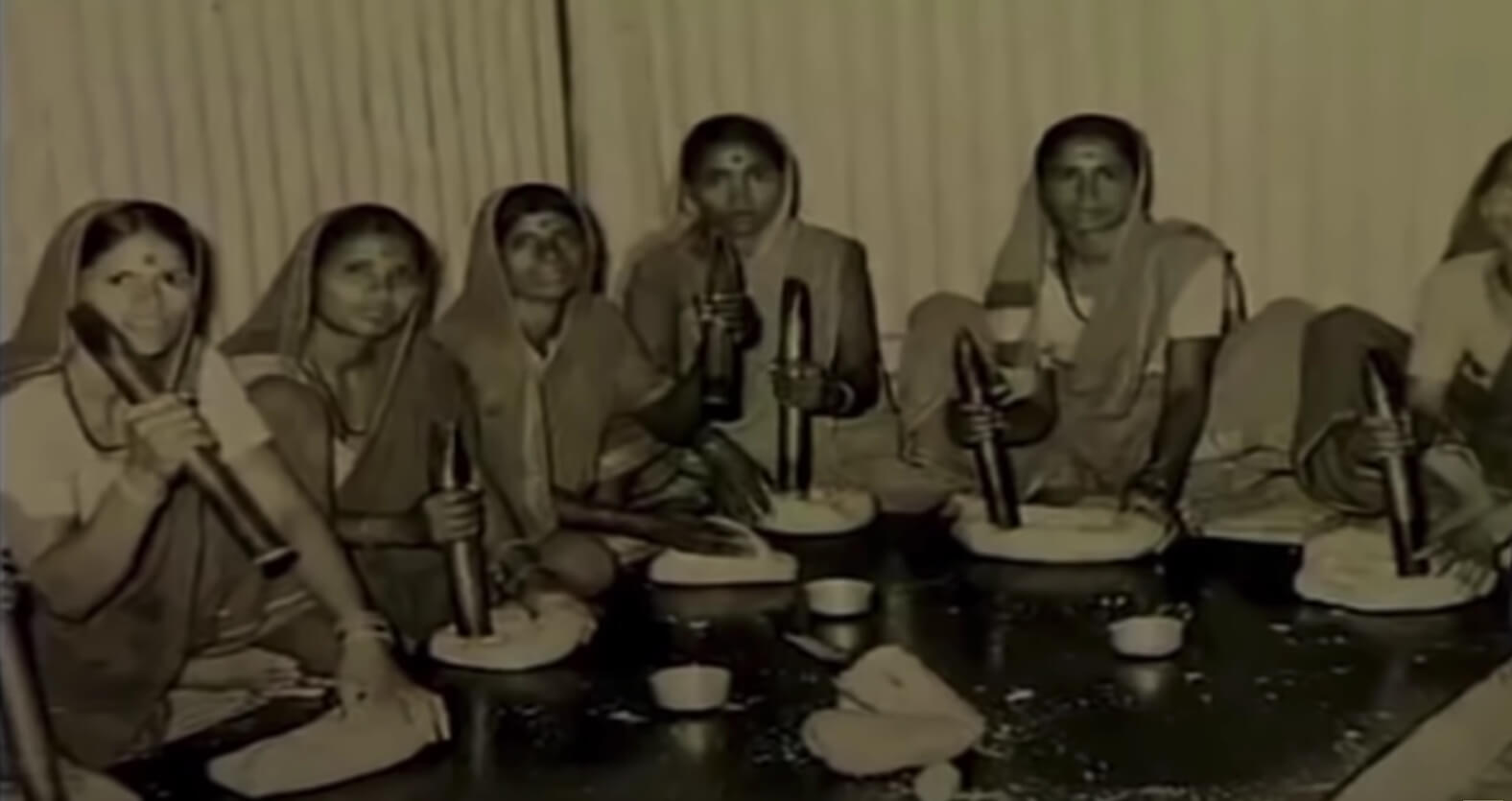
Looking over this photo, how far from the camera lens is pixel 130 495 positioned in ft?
4.44

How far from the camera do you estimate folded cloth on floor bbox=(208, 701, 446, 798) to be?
52.8 inches

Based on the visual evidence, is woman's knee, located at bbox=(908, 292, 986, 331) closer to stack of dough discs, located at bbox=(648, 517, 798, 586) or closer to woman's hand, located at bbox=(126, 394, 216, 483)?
stack of dough discs, located at bbox=(648, 517, 798, 586)

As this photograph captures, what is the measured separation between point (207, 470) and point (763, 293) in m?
0.42

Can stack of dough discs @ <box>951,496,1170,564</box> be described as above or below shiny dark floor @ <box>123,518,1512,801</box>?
above

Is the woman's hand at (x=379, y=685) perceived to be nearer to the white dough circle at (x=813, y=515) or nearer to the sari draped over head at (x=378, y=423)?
the sari draped over head at (x=378, y=423)

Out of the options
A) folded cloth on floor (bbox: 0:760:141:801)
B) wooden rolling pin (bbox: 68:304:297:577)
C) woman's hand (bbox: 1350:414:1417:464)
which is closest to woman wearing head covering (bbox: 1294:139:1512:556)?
woman's hand (bbox: 1350:414:1417:464)

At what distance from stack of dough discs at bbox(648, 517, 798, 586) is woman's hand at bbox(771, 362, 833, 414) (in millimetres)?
102

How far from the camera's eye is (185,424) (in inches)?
53.8

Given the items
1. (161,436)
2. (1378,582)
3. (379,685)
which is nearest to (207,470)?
(161,436)

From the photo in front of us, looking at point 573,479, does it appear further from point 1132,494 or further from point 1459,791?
point 1459,791

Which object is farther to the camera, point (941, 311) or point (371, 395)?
point (941, 311)

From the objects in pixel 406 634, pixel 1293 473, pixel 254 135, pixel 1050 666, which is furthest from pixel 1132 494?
pixel 254 135

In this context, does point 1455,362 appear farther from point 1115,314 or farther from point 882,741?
point 882,741

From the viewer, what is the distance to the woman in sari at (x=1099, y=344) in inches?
63.9
